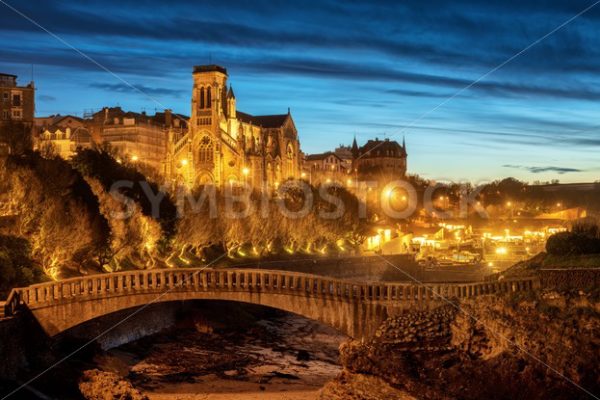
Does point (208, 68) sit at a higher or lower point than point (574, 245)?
higher

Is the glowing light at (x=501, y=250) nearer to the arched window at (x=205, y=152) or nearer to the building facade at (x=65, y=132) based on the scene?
the building facade at (x=65, y=132)

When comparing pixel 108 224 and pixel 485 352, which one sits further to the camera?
pixel 108 224

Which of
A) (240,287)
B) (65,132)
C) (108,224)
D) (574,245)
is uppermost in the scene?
(65,132)

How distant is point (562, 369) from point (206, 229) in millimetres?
35105

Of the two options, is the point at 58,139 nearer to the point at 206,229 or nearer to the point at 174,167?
the point at 174,167

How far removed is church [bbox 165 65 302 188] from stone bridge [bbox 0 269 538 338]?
82839 mm

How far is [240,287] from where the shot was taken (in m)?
32.7

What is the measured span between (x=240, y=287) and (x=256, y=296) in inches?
31.3

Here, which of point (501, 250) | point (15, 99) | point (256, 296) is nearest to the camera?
point (256, 296)

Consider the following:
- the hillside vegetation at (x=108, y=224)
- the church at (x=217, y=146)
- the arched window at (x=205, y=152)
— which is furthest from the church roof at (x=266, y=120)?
the hillside vegetation at (x=108, y=224)

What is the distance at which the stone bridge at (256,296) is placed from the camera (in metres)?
31.6

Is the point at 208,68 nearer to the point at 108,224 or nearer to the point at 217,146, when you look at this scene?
the point at 217,146

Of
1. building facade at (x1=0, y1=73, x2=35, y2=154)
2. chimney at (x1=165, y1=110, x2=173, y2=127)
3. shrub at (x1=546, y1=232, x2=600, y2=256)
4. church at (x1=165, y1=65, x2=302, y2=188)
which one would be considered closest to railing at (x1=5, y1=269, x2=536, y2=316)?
shrub at (x1=546, y1=232, x2=600, y2=256)

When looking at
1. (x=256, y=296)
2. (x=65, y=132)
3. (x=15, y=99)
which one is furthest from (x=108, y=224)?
(x=65, y=132)
